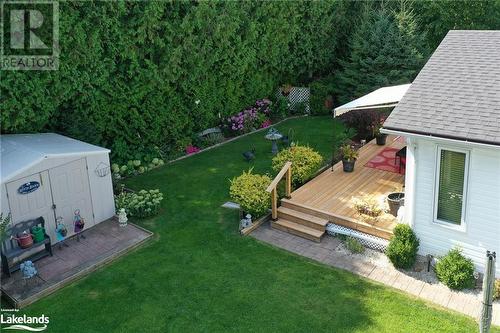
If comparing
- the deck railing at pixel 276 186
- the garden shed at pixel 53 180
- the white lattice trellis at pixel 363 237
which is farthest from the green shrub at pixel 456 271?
the garden shed at pixel 53 180

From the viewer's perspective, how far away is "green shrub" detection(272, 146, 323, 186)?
1677 centimetres

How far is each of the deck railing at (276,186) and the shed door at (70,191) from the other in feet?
18.2

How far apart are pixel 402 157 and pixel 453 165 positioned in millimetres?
5783

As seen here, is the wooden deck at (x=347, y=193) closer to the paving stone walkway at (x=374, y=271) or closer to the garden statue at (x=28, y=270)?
the paving stone walkway at (x=374, y=271)

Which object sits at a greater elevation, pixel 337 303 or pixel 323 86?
pixel 323 86

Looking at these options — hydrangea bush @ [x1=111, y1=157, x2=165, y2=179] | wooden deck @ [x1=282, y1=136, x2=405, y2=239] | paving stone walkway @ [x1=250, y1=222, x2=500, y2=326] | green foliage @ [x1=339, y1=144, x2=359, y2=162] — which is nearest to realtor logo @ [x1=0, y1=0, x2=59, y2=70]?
hydrangea bush @ [x1=111, y1=157, x2=165, y2=179]

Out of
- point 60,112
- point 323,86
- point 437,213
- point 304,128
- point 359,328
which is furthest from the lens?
point 323,86

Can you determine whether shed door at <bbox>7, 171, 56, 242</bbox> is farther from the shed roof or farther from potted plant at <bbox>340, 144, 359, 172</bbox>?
potted plant at <bbox>340, 144, 359, 172</bbox>

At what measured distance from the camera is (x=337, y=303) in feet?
38.2

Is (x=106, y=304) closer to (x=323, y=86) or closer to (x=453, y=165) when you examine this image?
(x=453, y=165)

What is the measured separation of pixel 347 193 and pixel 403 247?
13.3 ft

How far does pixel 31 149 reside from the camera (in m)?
13.9

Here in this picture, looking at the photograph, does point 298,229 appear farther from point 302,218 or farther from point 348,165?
point 348,165

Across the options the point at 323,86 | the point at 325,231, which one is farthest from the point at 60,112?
the point at 323,86
